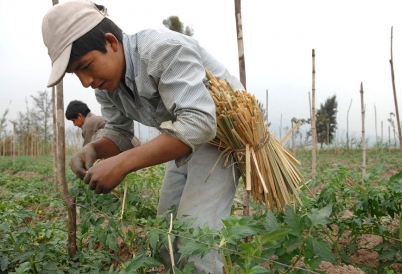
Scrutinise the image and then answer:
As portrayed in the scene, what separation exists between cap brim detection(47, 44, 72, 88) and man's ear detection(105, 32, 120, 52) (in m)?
0.15

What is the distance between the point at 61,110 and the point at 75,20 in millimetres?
605

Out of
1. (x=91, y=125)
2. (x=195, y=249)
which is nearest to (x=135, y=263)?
(x=195, y=249)

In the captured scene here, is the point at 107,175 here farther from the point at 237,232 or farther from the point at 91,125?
the point at 91,125

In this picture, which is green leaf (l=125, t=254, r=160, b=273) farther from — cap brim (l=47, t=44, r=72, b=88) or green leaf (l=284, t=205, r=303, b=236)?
cap brim (l=47, t=44, r=72, b=88)

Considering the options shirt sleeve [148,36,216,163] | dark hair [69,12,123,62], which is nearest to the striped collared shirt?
shirt sleeve [148,36,216,163]

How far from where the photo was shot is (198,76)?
4.75 feet

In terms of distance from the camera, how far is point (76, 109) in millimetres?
4523

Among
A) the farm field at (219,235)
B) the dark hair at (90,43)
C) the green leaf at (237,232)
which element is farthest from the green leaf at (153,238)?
the dark hair at (90,43)

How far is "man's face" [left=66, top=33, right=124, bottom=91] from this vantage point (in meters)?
1.43

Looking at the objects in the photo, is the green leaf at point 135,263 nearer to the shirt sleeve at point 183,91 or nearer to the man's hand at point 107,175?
the man's hand at point 107,175

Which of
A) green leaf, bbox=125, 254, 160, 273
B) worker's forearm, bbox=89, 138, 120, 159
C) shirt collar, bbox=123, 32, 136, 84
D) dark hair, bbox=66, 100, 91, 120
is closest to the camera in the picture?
green leaf, bbox=125, 254, 160, 273

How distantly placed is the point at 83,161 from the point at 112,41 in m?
0.64

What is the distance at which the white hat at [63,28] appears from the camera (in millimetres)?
1391

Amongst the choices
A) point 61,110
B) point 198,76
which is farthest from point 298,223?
point 61,110
